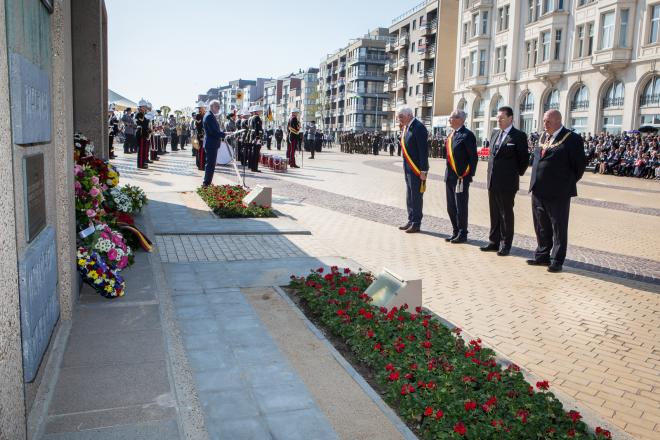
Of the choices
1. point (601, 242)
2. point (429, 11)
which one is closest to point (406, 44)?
point (429, 11)

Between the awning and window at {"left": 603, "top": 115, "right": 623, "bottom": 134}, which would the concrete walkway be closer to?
the awning

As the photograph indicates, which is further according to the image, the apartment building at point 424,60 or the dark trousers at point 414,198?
the apartment building at point 424,60

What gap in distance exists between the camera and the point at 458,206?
9555 mm

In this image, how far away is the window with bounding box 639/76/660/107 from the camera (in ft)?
115

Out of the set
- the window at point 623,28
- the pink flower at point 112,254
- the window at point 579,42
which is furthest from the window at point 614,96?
the pink flower at point 112,254

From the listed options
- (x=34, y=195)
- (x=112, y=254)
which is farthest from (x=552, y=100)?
(x=34, y=195)

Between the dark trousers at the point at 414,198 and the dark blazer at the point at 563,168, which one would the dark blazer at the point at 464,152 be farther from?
the dark blazer at the point at 563,168

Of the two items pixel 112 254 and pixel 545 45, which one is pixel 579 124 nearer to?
pixel 545 45

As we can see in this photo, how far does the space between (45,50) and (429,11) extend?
77.2 meters

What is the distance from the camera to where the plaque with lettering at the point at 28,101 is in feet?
9.71

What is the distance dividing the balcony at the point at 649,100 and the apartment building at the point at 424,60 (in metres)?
30.8

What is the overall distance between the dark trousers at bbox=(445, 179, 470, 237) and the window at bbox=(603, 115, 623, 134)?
33114 millimetres

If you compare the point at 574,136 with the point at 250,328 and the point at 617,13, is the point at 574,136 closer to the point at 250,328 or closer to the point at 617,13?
the point at 250,328

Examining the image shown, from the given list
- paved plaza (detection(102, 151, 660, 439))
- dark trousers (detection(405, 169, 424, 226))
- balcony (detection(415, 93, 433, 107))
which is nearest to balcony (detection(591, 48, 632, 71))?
paved plaza (detection(102, 151, 660, 439))
